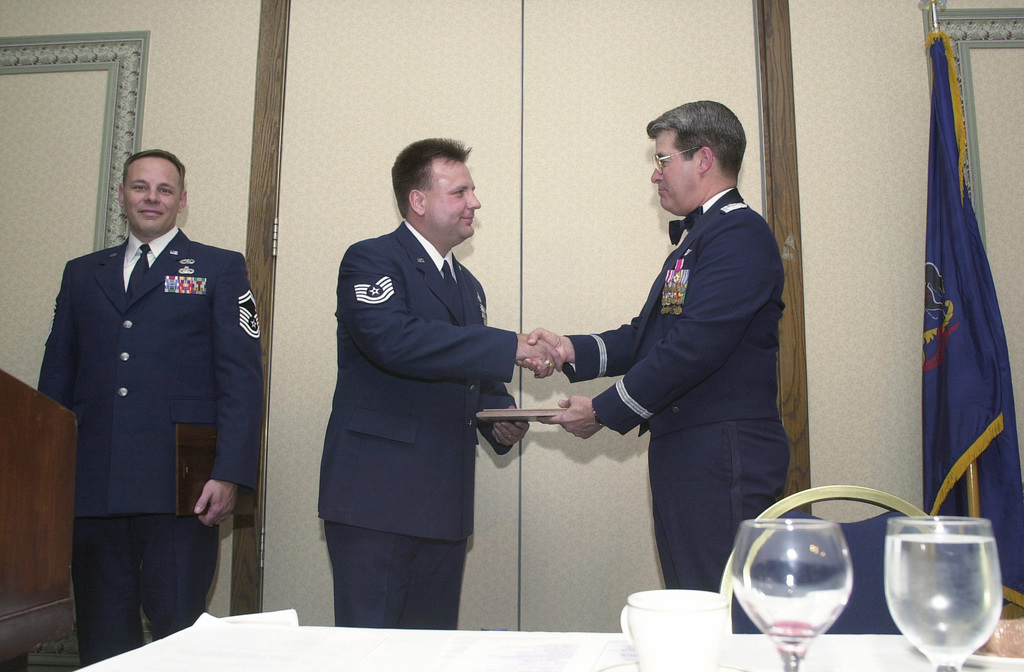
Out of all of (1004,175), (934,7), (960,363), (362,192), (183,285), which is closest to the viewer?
(183,285)

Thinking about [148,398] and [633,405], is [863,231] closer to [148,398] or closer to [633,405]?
[633,405]

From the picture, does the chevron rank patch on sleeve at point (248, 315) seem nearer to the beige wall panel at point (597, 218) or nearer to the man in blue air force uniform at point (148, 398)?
the man in blue air force uniform at point (148, 398)

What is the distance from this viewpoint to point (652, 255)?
303 cm

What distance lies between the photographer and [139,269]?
235 centimetres

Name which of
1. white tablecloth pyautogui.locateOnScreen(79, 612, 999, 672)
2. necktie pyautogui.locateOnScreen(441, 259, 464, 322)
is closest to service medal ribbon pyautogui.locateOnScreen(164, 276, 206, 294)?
necktie pyautogui.locateOnScreen(441, 259, 464, 322)

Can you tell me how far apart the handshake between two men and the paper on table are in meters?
0.02

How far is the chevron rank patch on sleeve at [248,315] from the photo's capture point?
2.37 metres

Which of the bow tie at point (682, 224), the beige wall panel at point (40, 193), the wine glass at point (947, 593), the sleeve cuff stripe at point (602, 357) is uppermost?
the beige wall panel at point (40, 193)

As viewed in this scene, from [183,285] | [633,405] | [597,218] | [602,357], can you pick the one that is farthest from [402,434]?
[597,218]

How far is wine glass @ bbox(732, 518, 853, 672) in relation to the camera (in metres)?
0.56

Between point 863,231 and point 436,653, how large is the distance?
2677mm

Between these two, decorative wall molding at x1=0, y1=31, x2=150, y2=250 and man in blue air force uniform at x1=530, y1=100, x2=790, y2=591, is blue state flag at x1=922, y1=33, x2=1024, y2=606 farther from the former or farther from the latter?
decorative wall molding at x1=0, y1=31, x2=150, y2=250

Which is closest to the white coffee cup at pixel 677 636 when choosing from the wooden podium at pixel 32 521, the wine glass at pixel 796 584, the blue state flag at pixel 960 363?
the wine glass at pixel 796 584

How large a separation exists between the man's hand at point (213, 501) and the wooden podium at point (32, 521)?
2.77 ft
